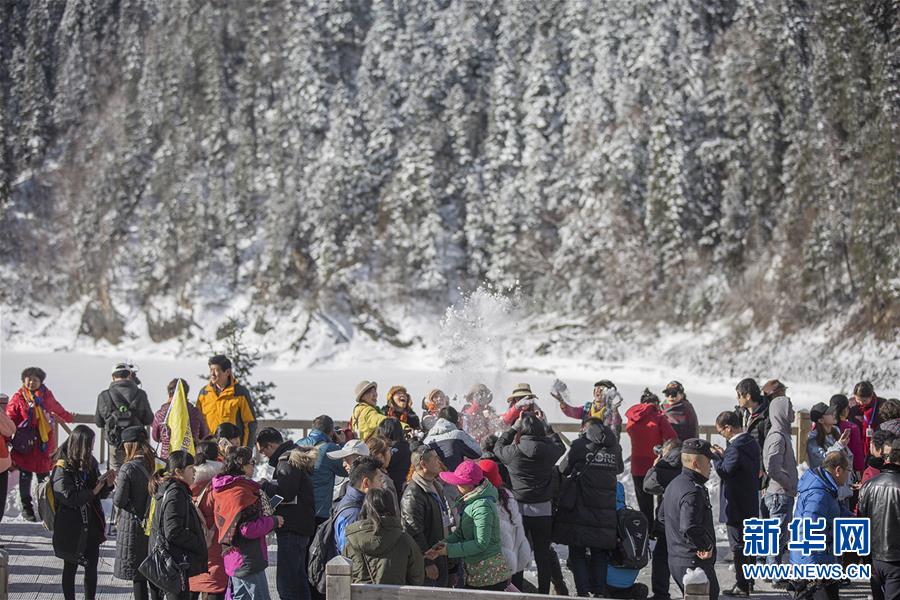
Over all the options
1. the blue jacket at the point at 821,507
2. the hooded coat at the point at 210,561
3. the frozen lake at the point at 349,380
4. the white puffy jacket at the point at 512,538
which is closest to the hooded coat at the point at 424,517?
the white puffy jacket at the point at 512,538

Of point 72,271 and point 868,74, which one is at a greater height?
point 868,74

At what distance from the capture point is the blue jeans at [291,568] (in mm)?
6371

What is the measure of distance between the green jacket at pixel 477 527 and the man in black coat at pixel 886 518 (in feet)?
8.50

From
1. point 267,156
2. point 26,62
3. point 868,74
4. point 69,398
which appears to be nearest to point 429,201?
point 267,156

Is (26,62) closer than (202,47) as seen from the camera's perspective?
No

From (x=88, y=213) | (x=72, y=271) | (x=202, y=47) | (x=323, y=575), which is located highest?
(x=202, y=47)

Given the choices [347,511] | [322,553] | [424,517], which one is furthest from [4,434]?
[424,517]

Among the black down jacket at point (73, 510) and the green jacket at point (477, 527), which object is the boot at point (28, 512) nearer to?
the black down jacket at point (73, 510)

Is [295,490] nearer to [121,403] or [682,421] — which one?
[121,403]

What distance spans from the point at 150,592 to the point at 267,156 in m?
51.8

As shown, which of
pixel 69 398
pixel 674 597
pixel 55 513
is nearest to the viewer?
pixel 55 513

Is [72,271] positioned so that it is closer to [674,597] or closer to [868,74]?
[868,74]

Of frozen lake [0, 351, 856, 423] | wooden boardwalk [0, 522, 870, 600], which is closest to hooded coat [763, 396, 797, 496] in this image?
wooden boardwalk [0, 522, 870, 600]

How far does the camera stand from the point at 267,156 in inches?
2222
